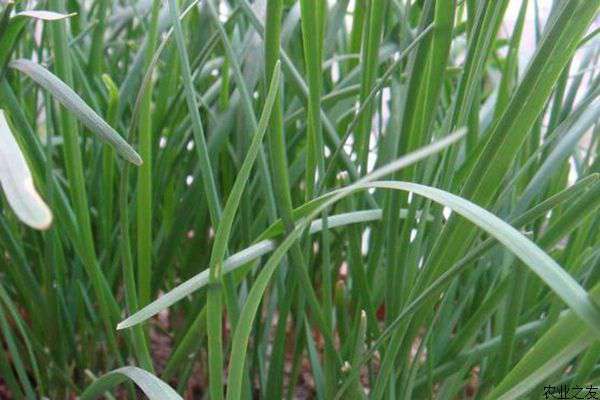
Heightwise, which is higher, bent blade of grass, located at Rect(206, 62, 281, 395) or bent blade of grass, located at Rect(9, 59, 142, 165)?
bent blade of grass, located at Rect(9, 59, 142, 165)

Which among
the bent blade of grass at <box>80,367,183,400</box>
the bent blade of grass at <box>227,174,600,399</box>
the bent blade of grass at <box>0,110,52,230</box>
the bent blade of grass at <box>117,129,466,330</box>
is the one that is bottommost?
the bent blade of grass at <box>80,367,183,400</box>

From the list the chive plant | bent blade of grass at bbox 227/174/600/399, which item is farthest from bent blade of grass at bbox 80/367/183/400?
bent blade of grass at bbox 227/174/600/399

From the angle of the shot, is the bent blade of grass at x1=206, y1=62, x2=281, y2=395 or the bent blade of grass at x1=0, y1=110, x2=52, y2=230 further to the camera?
the bent blade of grass at x1=206, y1=62, x2=281, y2=395

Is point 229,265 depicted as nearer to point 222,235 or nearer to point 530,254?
point 222,235

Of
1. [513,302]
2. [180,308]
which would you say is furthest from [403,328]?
[180,308]

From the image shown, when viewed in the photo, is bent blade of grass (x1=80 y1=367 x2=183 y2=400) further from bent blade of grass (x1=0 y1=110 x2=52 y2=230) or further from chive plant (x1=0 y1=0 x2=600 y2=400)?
bent blade of grass (x1=0 y1=110 x2=52 y2=230)

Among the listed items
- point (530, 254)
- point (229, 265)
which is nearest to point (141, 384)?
point (229, 265)

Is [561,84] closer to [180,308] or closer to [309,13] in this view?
[309,13]
